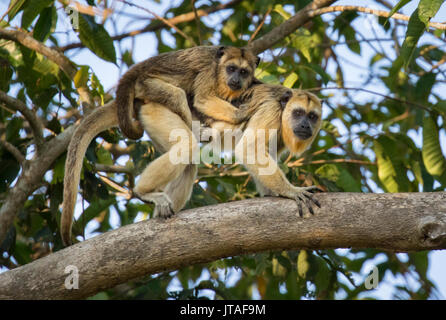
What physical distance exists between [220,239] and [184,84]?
1.97m

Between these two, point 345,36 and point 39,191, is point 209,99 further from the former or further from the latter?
point 345,36

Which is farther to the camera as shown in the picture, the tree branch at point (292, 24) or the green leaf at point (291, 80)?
the green leaf at point (291, 80)

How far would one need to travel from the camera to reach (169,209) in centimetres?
457

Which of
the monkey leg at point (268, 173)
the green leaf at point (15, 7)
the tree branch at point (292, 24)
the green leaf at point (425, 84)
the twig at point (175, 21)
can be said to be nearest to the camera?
the monkey leg at point (268, 173)

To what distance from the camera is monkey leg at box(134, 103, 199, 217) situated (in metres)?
4.98

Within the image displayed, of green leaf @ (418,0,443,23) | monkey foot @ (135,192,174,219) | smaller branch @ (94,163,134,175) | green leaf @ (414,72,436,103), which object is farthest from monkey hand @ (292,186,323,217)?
green leaf @ (414,72,436,103)

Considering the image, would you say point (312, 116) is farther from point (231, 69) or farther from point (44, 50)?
point (44, 50)

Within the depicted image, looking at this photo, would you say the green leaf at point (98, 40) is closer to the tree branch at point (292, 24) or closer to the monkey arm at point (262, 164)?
the tree branch at point (292, 24)

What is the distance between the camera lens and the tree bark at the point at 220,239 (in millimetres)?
4113

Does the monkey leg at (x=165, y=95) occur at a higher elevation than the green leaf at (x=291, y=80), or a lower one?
lower

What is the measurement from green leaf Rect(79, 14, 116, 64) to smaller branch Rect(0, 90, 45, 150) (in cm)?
100

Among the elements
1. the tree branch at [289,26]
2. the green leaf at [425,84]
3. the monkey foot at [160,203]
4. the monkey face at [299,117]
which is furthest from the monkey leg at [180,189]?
the green leaf at [425,84]

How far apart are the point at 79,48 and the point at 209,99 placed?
2990 millimetres

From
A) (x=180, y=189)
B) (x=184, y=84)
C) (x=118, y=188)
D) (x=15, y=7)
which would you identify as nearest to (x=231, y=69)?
(x=184, y=84)
